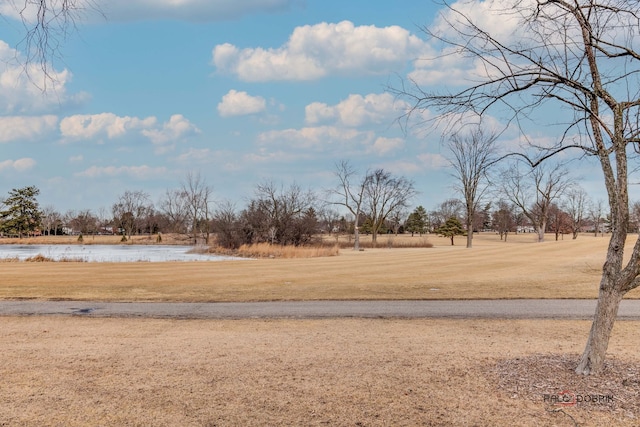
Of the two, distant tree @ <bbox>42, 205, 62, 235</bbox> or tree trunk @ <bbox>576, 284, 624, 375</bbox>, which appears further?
distant tree @ <bbox>42, 205, 62, 235</bbox>

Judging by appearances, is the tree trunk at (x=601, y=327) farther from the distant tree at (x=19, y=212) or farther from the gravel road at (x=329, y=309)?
the distant tree at (x=19, y=212)

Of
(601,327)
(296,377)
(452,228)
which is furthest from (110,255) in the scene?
(452,228)

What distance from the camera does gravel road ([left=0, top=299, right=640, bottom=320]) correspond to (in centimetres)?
→ 1136

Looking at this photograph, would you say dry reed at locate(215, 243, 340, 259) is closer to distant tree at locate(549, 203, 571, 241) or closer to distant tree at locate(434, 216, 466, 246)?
distant tree at locate(434, 216, 466, 246)

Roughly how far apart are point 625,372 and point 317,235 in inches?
1733

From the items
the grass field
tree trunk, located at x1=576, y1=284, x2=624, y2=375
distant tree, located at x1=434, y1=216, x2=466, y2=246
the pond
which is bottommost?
the pond

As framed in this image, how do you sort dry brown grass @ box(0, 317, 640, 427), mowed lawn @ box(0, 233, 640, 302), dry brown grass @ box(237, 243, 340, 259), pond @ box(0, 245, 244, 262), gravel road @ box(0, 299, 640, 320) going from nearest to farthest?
dry brown grass @ box(0, 317, 640, 427) → gravel road @ box(0, 299, 640, 320) → mowed lawn @ box(0, 233, 640, 302) → pond @ box(0, 245, 244, 262) → dry brown grass @ box(237, 243, 340, 259)

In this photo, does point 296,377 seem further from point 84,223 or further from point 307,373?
point 84,223

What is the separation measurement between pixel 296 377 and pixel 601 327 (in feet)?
11.5

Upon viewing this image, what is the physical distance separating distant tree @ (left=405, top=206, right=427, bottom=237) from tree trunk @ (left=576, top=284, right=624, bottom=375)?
93257 mm

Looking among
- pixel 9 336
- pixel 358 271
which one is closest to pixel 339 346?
pixel 9 336

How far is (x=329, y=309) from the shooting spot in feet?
39.8

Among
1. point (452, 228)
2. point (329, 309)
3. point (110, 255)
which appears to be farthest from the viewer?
point (452, 228)

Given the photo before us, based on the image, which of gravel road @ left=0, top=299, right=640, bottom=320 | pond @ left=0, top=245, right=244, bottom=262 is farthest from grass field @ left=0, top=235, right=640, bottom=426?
pond @ left=0, top=245, right=244, bottom=262
